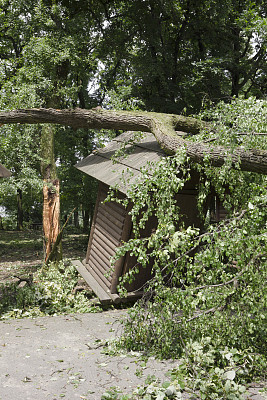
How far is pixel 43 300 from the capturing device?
8258 millimetres

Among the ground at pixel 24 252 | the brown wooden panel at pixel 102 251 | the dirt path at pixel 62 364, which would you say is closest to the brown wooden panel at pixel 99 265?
the brown wooden panel at pixel 102 251

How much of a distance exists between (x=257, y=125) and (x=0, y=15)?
1180 cm

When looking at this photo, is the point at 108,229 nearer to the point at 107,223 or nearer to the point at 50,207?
the point at 107,223

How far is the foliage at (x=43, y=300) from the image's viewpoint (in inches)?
312

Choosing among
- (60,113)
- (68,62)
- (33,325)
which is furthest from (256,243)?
(68,62)

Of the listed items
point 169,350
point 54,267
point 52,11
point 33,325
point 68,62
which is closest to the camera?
point 169,350

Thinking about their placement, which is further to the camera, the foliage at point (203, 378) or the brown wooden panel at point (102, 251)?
the brown wooden panel at point (102, 251)

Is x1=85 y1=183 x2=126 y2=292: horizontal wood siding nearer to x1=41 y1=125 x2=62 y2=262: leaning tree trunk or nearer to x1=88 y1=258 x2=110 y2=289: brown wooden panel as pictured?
x1=88 y1=258 x2=110 y2=289: brown wooden panel

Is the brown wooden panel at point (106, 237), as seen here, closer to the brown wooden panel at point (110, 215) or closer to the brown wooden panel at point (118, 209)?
the brown wooden panel at point (110, 215)

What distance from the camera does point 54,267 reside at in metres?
10.3

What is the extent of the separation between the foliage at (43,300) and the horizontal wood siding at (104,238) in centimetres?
62

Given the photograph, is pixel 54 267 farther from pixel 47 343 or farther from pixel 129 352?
pixel 129 352

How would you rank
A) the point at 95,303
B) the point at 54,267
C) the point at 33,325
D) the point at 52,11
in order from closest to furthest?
the point at 33,325 < the point at 95,303 < the point at 54,267 < the point at 52,11

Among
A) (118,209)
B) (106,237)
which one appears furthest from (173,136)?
(106,237)
